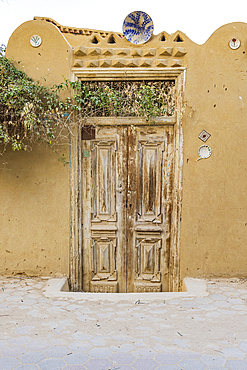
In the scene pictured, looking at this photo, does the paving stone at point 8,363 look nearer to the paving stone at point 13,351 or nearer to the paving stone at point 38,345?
the paving stone at point 13,351

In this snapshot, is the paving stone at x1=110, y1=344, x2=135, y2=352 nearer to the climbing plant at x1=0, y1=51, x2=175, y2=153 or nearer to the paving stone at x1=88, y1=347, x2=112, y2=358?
the paving stone at x1=88, y1=347, x2=112, y2=358

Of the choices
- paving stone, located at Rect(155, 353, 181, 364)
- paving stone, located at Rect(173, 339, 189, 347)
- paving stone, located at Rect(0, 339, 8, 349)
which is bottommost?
paving stone, located at Rect(155, 353, 181, 364)

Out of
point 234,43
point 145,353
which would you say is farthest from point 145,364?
point 234,43

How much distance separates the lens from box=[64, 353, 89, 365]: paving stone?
241 cm

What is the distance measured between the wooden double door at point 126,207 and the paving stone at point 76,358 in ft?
6.41

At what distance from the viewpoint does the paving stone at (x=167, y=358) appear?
2.42 meters

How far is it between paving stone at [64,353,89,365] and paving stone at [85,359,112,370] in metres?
0.06

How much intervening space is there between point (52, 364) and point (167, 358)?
3.11 feet

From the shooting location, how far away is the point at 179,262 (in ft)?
14.0

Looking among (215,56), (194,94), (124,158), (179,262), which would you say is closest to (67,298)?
(179,262)

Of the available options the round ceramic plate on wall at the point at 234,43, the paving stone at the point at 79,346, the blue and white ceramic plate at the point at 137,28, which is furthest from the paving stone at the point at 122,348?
the round ceramic plate on wall at the point at 234,43

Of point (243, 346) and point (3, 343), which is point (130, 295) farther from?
point (3, 343)

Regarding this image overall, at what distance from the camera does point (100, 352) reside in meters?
2.54

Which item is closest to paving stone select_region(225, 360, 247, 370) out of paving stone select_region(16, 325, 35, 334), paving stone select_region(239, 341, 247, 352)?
paving stone select_region(239, 341, 247, 352)
